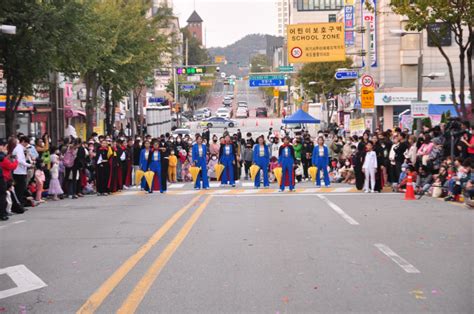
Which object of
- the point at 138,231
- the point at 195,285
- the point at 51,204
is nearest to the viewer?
the point at 195,285

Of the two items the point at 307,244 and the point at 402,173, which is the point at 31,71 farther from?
the point at 307,244

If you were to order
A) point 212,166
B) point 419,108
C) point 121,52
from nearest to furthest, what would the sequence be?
point 419,108 < point 212,166 < point 121,52

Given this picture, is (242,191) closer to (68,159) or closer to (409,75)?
(68,159)

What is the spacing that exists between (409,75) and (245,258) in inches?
1936

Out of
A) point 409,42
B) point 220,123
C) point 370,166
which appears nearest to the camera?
point 370,166

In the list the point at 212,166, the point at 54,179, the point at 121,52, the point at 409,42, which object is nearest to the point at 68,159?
the point at 54,179

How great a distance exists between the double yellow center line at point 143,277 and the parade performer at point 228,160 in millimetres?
11549

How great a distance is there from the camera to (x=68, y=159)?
23.7m

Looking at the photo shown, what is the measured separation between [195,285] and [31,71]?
63.1 ft

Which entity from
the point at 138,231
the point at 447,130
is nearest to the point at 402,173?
the point at 447,130

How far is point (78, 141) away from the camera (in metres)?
24.2

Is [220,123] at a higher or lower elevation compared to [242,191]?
higher

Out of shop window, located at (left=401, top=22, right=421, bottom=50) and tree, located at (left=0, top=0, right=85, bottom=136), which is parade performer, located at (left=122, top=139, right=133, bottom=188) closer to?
tree, located at (left=0, top=0, right=85, bottom=136)

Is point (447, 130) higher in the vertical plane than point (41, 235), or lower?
higher
